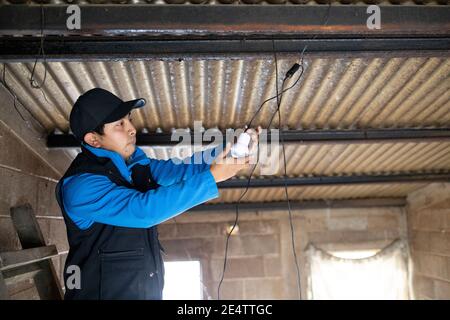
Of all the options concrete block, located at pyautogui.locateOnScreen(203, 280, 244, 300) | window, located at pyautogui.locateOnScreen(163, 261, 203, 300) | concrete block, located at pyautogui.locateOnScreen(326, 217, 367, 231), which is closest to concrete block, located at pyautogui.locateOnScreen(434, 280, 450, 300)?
concrete block, located at pyautogui.locateOnScreen(326, 217, 367, 231)

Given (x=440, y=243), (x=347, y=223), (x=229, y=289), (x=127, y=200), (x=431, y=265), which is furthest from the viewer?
(x=347, y=223)

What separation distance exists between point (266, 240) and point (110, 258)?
4.06m

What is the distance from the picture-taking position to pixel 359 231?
5.50m

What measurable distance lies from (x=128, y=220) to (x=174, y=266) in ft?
13.1

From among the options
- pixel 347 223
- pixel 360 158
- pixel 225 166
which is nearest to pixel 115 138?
pixel 225 166

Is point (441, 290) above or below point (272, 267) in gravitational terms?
below

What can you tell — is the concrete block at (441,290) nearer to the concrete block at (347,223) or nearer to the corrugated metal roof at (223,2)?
the concrete block at (347,223)

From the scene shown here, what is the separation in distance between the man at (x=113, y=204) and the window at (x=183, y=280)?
3.67 metres

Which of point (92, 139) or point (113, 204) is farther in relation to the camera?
point (92, 139)

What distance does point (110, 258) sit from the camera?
1504 mm

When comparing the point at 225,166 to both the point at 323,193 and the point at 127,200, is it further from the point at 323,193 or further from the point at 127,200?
the point at 323,193

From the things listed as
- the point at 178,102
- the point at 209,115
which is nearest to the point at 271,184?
the point at 209,115
